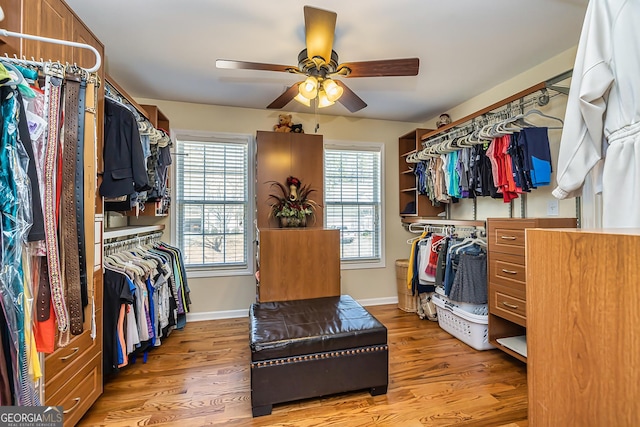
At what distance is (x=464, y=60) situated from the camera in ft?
8.08

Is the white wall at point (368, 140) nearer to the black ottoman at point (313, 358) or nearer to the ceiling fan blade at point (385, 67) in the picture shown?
the ceiling fan blade at point (385, 67)

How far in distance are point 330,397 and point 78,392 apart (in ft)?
4.88

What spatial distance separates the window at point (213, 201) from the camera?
338cm

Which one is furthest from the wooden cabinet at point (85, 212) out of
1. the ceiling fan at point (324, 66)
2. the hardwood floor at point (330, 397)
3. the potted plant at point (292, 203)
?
the potted plant at point (292, 203)

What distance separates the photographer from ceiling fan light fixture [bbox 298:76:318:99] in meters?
1.92

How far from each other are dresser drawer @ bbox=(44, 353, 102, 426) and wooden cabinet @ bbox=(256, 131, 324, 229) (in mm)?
1808

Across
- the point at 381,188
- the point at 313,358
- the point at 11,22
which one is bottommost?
the point at 313,358

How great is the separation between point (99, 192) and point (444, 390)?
266cm

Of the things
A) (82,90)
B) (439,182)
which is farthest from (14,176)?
(439,182)

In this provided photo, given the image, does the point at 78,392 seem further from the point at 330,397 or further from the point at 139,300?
the point at 330,397

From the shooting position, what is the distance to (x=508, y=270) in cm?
223

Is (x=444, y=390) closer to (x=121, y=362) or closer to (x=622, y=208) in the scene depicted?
(x=622, y=208)

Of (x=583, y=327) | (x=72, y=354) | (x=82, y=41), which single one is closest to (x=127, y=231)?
(x=72, y=354)

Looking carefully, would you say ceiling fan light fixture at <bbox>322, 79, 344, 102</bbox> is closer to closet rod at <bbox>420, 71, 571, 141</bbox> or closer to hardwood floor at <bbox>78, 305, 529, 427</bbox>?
closet rod at <bbox>420, 71, 571, 141</bbox>
